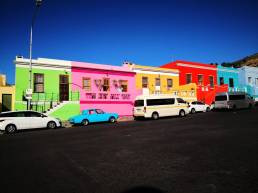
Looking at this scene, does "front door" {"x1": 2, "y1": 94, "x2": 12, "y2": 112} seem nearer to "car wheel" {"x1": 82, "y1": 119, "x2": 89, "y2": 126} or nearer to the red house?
"car wheel" {"x1": 82, "y1": 119, "x2": 89, "y2": 126}

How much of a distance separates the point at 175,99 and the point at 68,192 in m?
19.5

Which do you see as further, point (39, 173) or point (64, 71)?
point (64, 71)

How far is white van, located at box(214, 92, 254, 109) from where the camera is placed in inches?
1047

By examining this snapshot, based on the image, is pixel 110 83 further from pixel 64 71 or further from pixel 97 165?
pixel 97 165

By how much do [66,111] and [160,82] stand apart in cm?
1522

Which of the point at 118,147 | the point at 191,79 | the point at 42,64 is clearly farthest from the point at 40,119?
the point at 191,79

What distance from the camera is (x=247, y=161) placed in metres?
5.40

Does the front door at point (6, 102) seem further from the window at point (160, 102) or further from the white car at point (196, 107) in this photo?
the white car at point (196, 107)

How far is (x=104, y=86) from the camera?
2633 centimetres

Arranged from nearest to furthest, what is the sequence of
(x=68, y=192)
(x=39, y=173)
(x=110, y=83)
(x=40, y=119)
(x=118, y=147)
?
1. (x=68, y=192)
2. (x=39, y=173)
3. (x=118, y=147)
4. (x=40, y=119)
5. (x=110, y=83)

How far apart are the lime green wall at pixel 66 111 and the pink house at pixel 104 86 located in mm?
792

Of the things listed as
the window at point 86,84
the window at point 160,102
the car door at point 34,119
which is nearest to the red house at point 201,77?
the window at point 160,102

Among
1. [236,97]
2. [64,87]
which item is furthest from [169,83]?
[64,87]

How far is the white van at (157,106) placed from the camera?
67.8ft
